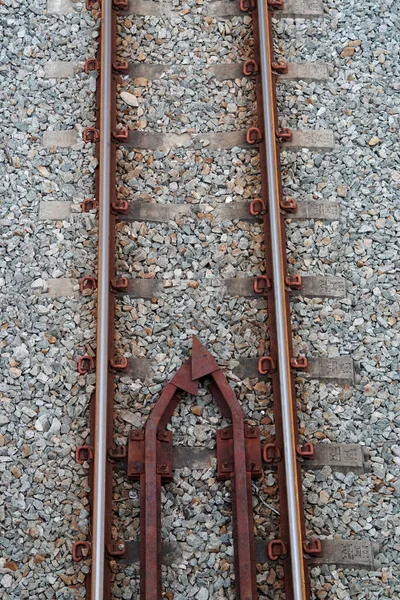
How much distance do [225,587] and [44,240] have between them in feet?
9.69

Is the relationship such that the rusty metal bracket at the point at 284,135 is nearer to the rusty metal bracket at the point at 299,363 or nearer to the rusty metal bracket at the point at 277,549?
the rusty metal bracket at the point at 299,363

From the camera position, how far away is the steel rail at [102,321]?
617cm

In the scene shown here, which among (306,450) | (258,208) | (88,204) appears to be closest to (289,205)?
(258,208)

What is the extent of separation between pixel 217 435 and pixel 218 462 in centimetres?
20

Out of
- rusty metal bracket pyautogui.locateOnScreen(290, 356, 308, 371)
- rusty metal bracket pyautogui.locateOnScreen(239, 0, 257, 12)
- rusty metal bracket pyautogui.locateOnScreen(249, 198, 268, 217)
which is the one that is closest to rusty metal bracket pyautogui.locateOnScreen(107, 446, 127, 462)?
rusty metal bracket pyautogui.locateOnScreen(290, 356, 308, 371)

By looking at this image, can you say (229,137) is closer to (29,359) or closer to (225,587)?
(29,359)

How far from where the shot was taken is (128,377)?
270 inches

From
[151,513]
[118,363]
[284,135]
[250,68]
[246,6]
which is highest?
[246,6]

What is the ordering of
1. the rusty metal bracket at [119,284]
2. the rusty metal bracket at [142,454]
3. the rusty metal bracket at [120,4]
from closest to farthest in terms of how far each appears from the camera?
the rusty metal bracket at [142,454] → the rusty metal bracket at [119,284] → the rusty metal bracket at [120,4]

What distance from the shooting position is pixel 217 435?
6.67 m

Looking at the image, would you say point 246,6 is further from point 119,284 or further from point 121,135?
point 119,284

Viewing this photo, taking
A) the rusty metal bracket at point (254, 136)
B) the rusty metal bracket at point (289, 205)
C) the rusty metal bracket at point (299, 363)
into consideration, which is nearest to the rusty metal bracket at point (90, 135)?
the rusty metal bracket at point (254, 136)

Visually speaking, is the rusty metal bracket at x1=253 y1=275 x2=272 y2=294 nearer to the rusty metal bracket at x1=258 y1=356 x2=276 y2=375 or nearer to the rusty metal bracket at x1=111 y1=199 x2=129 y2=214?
the rusty metal bracket at x1=258 y1=356 x2=276 y2=375

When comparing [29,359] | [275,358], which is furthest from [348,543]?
[29,359]
